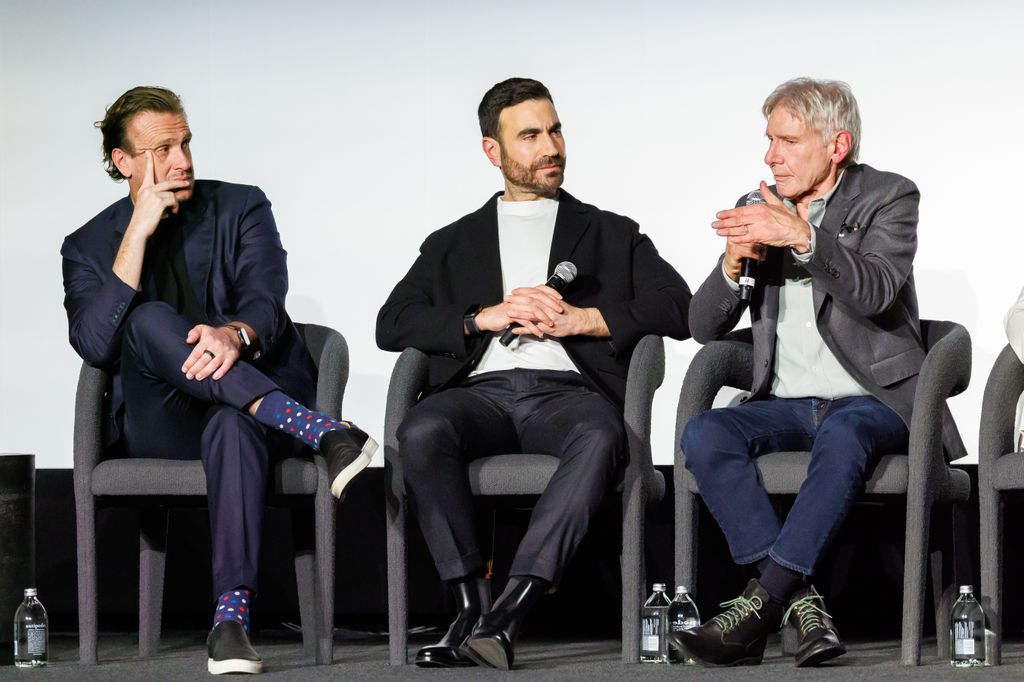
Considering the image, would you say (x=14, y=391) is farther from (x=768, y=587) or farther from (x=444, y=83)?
(x=768, y=587)

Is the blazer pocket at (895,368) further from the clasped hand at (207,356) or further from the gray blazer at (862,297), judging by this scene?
the clasped hand at (207,356)

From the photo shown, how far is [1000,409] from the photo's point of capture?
3252 millimetres

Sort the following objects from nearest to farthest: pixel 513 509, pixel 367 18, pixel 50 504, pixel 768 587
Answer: pixel 768 587, pixel 513 509, pixel 50 504, pixel 367 18

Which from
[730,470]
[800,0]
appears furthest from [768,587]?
[800,0]

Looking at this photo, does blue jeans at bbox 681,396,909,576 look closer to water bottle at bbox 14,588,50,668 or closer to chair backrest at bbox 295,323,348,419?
chair backrest at bbox 295,323,348,419

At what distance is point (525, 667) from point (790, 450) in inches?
30.2

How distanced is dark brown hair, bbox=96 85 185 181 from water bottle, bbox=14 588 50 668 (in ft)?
3.76

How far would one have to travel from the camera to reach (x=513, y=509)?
3.75 metres

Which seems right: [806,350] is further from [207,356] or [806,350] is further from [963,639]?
[207,356]

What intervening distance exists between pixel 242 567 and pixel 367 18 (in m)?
2.02

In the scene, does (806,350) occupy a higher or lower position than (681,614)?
higher

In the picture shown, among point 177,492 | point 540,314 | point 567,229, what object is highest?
point 567,229

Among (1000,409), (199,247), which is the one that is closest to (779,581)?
(1000,409)

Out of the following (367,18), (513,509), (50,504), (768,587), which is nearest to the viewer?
(768,587)
